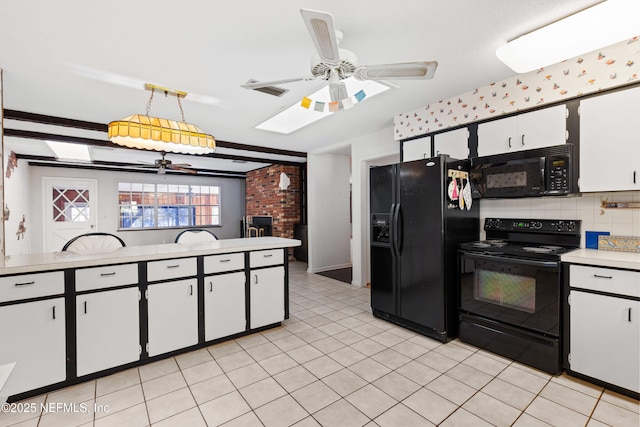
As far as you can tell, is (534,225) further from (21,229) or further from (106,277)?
(21,229)

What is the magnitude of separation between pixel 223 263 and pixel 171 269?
1.48 ft

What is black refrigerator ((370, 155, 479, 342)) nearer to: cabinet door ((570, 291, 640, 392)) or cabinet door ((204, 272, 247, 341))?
cabinet door ((570, 291, 640, 392))

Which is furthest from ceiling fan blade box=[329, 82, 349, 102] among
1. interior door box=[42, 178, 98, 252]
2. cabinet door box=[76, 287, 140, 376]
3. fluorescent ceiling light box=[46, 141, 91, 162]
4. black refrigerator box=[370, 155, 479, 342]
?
interior door box=[42, 178, 98, 252]

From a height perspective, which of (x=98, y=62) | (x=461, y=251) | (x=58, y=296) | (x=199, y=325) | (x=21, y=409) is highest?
(x=98, y=62)

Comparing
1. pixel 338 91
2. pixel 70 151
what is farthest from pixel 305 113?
pixel 70 151

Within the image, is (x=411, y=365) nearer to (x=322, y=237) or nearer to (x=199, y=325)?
(x=199, y=325)

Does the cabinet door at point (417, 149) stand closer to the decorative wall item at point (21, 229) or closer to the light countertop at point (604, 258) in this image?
the light countertop at point (604, 258)

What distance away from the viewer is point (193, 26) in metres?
1.93

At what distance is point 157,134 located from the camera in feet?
8.72

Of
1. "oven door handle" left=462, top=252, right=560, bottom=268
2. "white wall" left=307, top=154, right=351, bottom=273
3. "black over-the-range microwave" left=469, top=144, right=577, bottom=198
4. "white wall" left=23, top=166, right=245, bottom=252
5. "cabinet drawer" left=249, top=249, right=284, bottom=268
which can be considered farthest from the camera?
"white wall" left=23, top=166, right=245, bottom=252

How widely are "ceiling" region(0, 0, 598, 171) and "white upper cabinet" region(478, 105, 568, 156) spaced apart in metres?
0.43

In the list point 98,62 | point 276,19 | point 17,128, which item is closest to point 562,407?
point 276,19

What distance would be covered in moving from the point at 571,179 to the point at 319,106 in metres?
2.12

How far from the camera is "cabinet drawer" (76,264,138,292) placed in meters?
2.14
